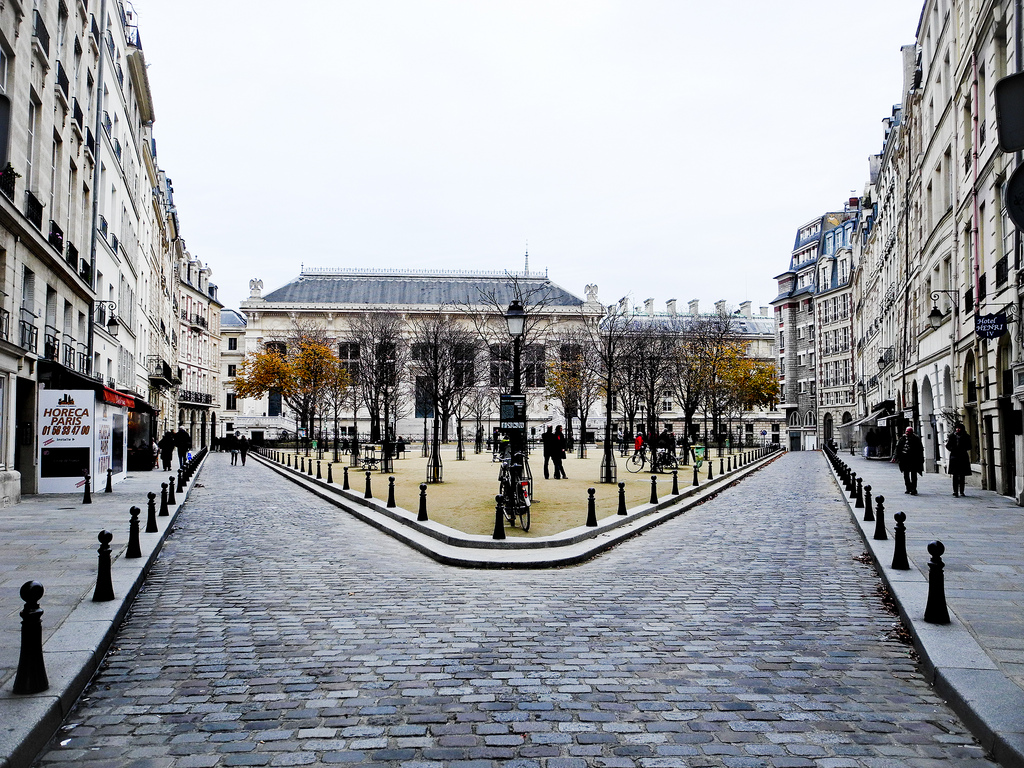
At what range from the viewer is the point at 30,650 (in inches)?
209

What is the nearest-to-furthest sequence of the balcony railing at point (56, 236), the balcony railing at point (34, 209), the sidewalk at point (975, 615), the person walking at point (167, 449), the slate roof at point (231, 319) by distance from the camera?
the sidewalk at point (975, 615) → the balcony railing at point (34, 209) → the balcony railing at point (56, 236) → the person walking at point (167, 449) → the slate roof at point (231, 319)

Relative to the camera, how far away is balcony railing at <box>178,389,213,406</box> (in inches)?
2635

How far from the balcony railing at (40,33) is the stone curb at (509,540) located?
42.4 ft

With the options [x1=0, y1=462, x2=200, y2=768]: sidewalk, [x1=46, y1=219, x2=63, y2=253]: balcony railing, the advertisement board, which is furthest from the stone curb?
[x1=46, y1=219, x2=63, y2=253]: balcony railing

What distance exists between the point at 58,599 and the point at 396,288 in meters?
92.0

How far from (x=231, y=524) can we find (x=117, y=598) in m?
8.00

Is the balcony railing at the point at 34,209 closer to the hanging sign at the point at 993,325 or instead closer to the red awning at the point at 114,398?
the red awning at the point at 114,398

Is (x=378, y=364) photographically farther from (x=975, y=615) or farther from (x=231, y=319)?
(x=231, y=319)

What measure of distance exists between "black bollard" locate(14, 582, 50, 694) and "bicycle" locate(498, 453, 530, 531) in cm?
897

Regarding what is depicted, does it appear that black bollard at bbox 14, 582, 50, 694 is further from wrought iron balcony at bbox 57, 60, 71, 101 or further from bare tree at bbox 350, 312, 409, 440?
bare tree at bbox 350, 312, 409, 440

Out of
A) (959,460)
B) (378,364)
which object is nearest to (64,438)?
(959,460)

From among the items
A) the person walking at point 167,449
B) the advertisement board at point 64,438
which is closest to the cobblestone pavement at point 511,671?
the advertisement board at point 64,438

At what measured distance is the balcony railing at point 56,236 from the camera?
2179 centimetres

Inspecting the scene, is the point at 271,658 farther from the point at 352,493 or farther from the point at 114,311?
the point at 114,311
